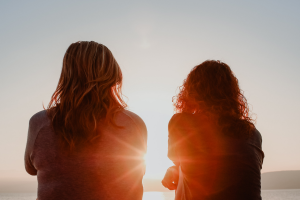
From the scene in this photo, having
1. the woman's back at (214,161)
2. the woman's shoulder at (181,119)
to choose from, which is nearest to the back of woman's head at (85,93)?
the woman's shoulder at (181,119)

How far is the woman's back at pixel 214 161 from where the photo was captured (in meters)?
2.53

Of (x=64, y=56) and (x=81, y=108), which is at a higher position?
(x=64, y=56)

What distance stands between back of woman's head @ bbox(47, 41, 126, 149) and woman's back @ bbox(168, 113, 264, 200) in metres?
0.96

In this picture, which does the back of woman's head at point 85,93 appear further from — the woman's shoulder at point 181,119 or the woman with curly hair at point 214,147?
the woman with curly hair at point 214,147

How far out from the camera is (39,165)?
200cm

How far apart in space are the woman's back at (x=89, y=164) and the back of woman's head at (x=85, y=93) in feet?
0.28

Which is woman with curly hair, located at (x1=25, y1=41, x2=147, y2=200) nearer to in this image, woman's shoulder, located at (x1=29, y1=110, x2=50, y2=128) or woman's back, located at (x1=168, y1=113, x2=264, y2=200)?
woman's shoulder, located at (x1=29, y1=110, x2=50, y2=128)

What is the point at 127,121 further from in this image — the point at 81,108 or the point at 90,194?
the point at 90,194

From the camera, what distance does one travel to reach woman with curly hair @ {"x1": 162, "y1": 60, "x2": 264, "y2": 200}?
2.54m

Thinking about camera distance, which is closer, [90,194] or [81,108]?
[90,194]

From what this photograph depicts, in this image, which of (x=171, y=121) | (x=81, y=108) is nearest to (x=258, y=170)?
(x=171, y=121)

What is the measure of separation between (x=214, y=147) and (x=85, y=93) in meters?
1.51

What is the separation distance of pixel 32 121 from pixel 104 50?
1.00m

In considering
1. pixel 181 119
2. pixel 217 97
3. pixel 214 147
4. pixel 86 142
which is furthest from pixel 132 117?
pixel 217 97
